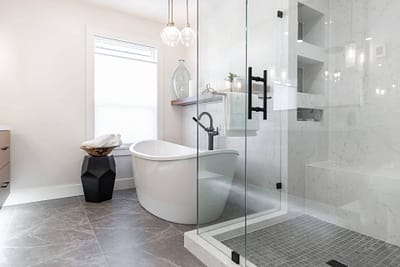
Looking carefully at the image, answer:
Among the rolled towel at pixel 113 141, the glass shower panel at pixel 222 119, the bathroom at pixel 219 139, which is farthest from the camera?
the rolled towel at pixel 113 141

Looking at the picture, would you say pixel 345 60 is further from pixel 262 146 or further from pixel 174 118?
pixel 174 118

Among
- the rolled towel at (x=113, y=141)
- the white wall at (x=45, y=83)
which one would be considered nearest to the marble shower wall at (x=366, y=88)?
the rolled towel at (x=113, y=141)

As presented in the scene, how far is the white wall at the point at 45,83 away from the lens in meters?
2.70

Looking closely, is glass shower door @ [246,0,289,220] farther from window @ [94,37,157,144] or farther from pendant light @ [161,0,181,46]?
window @ [94,37,157,144]

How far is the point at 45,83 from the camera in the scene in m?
2.89

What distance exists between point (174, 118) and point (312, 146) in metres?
2.22

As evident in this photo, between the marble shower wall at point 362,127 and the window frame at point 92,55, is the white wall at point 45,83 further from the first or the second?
the marble shower wall at point 362,127

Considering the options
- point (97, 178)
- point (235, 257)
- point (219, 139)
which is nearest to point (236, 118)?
point (219, 139)

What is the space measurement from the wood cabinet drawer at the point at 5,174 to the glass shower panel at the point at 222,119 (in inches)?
76.4

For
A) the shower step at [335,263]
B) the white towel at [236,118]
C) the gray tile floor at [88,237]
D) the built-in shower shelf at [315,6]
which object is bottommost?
the gray tile floor at [88,237]

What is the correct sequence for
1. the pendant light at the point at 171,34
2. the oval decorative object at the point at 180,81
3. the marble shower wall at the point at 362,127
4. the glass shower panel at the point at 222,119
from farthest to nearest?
the oval decorative object at the point at 180,81, the pendant light at the point at 171,34, the glass shower panel at the point at 222,119, the marble shower wall at the point at 362,127

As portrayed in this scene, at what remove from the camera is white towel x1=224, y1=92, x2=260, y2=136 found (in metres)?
2.23

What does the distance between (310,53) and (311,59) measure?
61 mm

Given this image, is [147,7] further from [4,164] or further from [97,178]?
[4,164]
